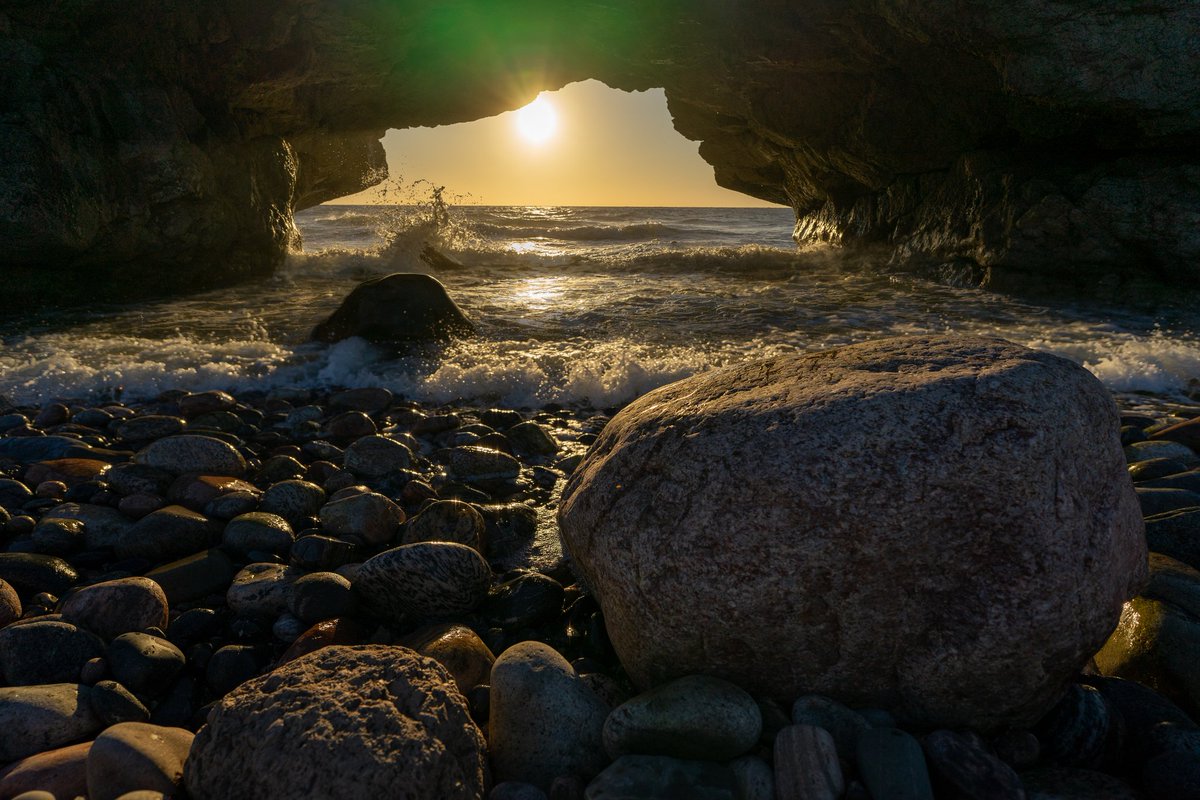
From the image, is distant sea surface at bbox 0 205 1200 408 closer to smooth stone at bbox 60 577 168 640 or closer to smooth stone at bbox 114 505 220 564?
smooth stone at bbox 114 505 220 564

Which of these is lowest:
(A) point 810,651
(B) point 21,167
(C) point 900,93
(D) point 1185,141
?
(A) point 810,651

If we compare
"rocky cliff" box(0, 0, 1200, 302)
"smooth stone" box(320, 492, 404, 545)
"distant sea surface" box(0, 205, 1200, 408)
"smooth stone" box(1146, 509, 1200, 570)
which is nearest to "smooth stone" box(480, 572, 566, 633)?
"smooth stone" box(320, 492, 404, 545)

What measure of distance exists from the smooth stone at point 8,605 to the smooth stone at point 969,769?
277cm

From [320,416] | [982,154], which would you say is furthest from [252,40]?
[982,154]

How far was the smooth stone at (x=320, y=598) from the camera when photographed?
245 cm

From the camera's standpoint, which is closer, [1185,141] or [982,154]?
[1185,141]

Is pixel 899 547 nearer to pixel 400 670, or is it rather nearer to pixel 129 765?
pixel 400 670

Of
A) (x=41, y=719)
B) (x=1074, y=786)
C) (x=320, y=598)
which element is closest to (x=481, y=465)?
(x=320, y=598)

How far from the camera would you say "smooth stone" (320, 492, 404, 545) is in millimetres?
3051

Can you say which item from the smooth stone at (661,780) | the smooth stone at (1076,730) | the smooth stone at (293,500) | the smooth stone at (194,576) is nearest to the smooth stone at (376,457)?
the smooth stone at (293,500)

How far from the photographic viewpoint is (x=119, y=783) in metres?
1.59

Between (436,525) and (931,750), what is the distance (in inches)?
76.7

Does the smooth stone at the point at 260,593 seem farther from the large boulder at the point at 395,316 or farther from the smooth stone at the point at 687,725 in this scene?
the large boulder at the point at 395,316

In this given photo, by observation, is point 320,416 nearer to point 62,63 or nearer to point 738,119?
point 62,63
